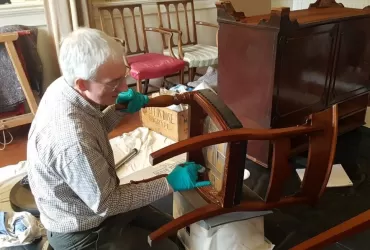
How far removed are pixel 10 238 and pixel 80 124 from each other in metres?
0.83

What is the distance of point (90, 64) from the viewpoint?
3.68 ft

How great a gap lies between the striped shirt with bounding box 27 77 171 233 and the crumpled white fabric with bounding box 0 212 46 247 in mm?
457

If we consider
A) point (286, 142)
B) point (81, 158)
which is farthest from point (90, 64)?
point (286, 142)

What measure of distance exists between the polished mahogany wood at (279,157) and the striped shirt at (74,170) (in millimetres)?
152

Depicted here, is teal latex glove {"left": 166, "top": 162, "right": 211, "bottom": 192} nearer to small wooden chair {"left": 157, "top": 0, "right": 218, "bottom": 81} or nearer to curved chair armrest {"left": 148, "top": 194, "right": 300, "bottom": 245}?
curved chair armrest {"left": 148, "top": 194, "right": 300, "bottom": 245}

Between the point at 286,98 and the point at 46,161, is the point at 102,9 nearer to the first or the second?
the point at 286,98

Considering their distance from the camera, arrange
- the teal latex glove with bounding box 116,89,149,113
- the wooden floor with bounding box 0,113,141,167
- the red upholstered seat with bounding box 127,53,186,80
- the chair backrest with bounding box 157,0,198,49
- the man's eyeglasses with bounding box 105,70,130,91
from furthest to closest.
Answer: the chair backrest with bounding box 157,0,198,49 < the red upholstered seat with bounding box 127,53,186,80 < the wooden floor with bounding box 0,113,141,167 < the teal latex glove with bounding box 116,89,149,113 < the man's eyeglasses with bounding box 105,70,130,91

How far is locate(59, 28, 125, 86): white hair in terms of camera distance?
1.12 m

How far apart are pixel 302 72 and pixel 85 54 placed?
1.37 meters

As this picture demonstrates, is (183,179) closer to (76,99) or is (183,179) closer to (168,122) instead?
(76,99)

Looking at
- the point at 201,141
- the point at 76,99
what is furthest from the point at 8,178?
the point at 201,141

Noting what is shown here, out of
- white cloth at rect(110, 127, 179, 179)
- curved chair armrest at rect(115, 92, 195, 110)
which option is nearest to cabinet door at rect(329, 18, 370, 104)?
white cloth at rect(110, 127, 179, 179)

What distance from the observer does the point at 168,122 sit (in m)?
2.55

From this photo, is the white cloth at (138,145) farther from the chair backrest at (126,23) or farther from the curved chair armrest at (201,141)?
the curved chair armrest at (201,141)
